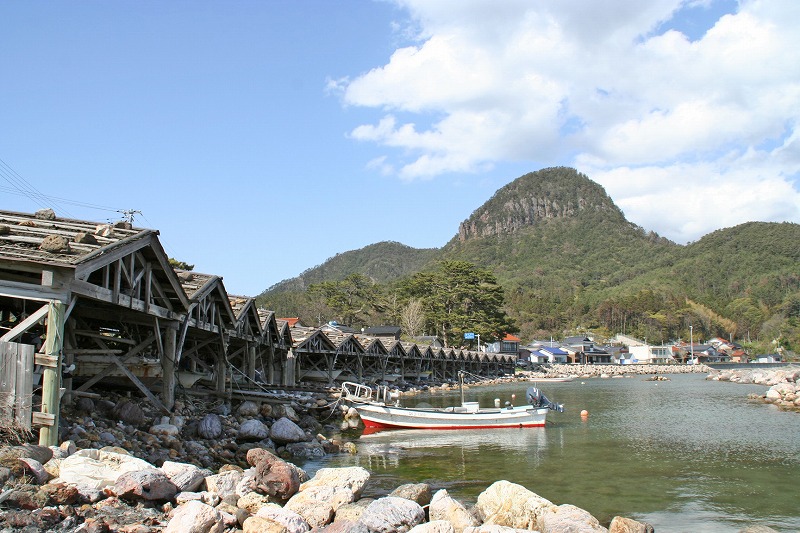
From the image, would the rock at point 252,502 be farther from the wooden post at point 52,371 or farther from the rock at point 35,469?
the wooden post at point 52,371

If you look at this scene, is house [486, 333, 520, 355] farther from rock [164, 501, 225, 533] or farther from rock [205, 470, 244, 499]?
rock [164, 501, 225, 533]

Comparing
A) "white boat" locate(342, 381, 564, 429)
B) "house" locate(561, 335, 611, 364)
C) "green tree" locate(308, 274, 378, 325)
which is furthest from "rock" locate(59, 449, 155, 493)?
"house" locate(561, 335, 611, 364)

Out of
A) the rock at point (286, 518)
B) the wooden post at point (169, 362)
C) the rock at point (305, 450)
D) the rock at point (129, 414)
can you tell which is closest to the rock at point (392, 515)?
the rock at point (286, 518)

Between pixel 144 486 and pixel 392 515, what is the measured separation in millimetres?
3721

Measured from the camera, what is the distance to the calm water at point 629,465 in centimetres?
1241

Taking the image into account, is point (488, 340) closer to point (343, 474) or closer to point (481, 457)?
point (481, 457)

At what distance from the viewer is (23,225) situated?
1218 centimetres

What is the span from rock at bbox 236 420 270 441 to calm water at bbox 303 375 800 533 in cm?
204

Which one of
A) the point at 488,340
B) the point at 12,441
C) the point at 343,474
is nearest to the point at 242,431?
the point at 343,474

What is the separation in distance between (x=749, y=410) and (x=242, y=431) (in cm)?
2863

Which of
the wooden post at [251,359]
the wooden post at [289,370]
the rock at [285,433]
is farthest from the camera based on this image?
the wooden post at [289,370]

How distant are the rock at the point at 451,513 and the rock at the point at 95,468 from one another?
466 centimetres

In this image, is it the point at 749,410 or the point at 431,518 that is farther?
the point at 749,410

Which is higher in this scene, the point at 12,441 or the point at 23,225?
the point at 23,225
